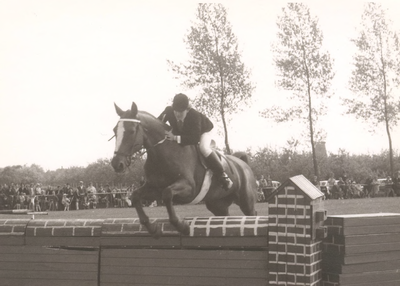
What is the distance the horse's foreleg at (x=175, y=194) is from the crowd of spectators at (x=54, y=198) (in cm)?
1984

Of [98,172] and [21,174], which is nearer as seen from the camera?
[98,172]

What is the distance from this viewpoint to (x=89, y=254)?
16.8ft

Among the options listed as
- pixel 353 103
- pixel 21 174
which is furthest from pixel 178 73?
pixel 21 174

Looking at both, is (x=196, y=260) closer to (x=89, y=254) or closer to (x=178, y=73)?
(x=89, y=254)

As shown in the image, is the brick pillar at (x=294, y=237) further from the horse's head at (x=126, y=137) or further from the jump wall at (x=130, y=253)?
the horse's head at (x=126, y=137)

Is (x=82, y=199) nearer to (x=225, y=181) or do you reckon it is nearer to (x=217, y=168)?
(x=225, y=181)

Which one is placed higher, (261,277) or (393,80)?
(393,80)

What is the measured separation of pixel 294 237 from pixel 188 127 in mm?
2089

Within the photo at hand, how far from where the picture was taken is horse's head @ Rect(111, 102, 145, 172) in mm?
5113

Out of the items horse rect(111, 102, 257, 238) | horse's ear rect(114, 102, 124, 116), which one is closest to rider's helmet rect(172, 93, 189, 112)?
horse rect(111, 102, 257, 238)

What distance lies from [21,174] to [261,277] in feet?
263

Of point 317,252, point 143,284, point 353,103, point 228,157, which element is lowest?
point 143,284

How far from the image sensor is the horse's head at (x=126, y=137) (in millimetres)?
5113

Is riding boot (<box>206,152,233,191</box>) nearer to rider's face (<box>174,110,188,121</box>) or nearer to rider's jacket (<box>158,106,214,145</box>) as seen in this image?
rider's jacket (<box>158,106,214,145</box>)
